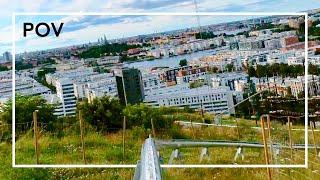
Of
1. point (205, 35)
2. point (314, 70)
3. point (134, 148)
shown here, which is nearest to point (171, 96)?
point (134, 148)

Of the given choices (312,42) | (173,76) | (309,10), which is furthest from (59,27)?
(312,42)

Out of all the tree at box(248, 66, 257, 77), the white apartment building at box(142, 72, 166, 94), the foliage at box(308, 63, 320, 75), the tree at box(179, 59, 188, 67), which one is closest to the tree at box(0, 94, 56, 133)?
the white apartment building at box(142, 72, 166, 94)

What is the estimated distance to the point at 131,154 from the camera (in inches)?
164

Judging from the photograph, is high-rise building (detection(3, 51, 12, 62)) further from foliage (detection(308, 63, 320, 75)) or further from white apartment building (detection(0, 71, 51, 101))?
foliage (detection(308, 63, 320, 75))

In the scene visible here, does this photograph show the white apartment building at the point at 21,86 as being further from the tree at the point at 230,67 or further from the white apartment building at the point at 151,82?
the tree at the point at 230,67

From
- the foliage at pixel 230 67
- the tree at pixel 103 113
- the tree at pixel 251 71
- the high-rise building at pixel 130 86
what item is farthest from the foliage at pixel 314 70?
the tree at pixel 103 113

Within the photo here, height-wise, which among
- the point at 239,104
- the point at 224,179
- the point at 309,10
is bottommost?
the point at 224,179

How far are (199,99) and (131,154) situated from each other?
35.5 inches

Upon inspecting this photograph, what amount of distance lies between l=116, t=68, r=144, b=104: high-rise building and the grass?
10.0 inches

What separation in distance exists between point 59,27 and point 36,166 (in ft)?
2.93

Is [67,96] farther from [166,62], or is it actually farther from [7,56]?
[166,62]

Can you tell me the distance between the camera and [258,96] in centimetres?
493

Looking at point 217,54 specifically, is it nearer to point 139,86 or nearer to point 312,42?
point 139,86

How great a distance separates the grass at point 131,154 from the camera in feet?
11.0
